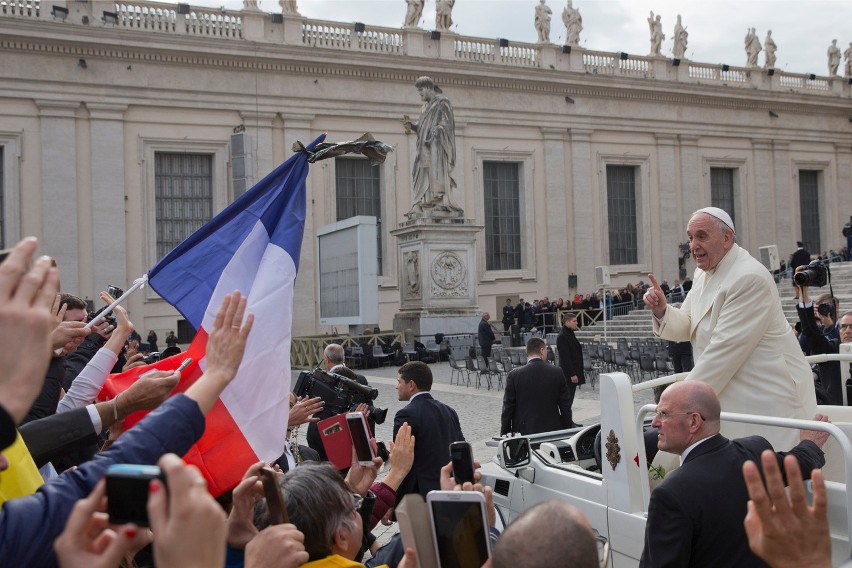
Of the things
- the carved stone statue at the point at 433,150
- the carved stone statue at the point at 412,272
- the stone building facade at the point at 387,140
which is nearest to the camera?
the carved stone statue at the point at 433,150

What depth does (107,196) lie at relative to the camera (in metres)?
29.6

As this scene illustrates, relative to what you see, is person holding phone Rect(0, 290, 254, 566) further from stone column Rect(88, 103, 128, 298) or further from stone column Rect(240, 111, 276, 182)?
stone column Rect(240, 111, 276, 182)

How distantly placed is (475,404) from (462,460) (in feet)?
43.3

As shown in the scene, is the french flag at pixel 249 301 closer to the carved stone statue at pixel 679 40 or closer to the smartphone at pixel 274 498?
the smartphone at pixel 274 498

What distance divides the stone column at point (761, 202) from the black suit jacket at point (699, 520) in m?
40.5

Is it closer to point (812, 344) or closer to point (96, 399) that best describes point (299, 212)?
point (96, 399)

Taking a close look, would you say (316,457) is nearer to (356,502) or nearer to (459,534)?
(356,502)

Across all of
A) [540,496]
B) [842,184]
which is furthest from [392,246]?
[540,496]

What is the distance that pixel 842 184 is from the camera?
44.2 meters

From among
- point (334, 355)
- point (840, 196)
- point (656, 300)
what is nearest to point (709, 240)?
point (656, 300)

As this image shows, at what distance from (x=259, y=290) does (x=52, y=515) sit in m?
2.53

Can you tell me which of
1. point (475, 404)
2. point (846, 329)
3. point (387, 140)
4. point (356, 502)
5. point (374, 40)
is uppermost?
point (374, 40)

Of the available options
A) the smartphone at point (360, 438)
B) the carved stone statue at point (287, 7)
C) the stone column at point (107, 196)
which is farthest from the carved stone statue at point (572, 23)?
the smartphone at point (360, 438)

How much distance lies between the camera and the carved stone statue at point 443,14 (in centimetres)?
3453
